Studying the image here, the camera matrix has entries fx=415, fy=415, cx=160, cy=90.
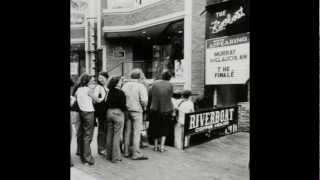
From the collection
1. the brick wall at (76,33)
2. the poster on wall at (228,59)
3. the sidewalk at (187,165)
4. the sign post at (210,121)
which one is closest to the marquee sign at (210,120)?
the sign post at (210,121)

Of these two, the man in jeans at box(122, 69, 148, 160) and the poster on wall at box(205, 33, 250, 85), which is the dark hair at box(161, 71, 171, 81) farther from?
the poster on wall at box(205, 33, 250, 85)

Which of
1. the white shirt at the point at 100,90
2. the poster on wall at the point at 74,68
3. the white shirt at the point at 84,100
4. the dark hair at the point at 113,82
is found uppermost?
the poster on wall at the point at 74,68

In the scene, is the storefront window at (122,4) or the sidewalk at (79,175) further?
the storefront window at (122,4)

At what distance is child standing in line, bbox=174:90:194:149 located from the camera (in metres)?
2.85

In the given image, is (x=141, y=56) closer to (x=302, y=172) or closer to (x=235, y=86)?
(x=235, y=86)

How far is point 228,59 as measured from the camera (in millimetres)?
2840

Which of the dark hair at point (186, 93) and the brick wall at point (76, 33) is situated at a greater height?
the brick wall at point (76, 33)

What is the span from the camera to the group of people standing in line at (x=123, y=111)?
2.89 meters

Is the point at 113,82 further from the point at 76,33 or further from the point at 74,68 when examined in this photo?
the point at 76,33

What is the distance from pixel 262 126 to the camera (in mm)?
3008

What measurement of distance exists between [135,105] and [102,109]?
0.26 metres

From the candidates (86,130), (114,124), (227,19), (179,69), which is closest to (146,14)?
(179,69)

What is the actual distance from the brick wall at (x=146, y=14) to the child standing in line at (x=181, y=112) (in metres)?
0.58

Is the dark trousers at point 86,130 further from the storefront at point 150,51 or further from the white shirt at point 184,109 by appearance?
the white shirt at point 184,109
